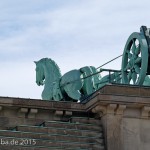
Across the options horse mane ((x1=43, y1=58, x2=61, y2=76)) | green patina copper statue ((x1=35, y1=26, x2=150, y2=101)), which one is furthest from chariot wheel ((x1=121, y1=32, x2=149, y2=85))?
horse mane ((x1=43, y1=58, x2=61, y2=76))

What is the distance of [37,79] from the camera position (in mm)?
42438

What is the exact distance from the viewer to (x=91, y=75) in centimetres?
3662

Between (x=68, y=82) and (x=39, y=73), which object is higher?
(x=39, y=73)

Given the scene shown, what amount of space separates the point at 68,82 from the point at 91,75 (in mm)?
1685

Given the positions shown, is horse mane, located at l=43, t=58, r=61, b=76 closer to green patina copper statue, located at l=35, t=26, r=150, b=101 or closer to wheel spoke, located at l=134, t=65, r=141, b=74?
green patina copper statue, located at l=35, t=26, r=150, b=101

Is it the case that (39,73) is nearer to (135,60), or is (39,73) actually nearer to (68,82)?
(68,82)

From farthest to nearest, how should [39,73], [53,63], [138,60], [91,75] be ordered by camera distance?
[39,73], [53,63], [91,75], [138,60]

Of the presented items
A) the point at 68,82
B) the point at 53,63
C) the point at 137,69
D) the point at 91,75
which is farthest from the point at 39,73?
the point at 137,69

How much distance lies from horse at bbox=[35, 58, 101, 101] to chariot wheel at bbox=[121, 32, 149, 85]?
1.98m

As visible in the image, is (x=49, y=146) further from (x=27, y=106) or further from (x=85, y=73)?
(x=85, y=73)

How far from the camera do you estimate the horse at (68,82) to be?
37.7 meters

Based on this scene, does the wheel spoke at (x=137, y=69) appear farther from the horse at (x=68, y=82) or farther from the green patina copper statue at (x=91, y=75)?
the horse at (x=68, y=82)

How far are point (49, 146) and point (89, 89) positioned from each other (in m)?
6.86

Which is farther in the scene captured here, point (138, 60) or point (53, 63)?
point (53, 63)
